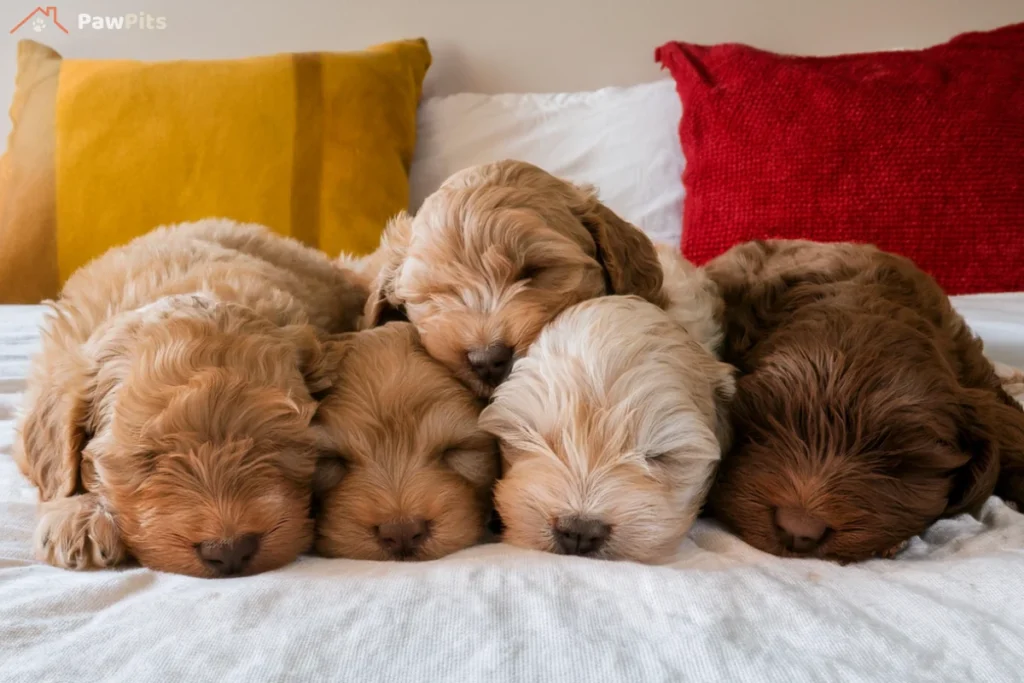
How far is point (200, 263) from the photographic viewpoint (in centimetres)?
206

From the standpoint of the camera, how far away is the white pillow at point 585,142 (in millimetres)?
3725

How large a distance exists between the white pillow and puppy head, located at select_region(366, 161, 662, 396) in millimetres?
1537

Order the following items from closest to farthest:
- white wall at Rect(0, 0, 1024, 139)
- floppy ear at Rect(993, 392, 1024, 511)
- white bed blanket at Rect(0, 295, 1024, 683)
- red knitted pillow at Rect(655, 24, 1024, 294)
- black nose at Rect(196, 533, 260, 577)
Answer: white bed blanket at Rect(0, 295, 1024, 683) < black nose at Rect(196, 533, 260, 577) < floppy ear at Rect(993, 392, 1024, 511) < red knitted pillow at Rect(655, 24, 1024, 294) < white wall at Rect(0, 0, 1024, 139)

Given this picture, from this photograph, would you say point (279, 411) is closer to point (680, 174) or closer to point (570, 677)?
point (570, 677)

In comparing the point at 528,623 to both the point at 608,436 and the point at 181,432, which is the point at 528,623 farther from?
the point at 181,432

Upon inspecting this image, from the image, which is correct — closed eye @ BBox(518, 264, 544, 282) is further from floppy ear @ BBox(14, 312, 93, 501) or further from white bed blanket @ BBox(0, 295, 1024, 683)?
floppy ear @ BBox(14, 312, 93, 501)

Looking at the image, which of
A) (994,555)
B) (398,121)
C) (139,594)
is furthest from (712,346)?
(398,121)

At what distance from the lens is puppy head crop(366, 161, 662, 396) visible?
1.85 m

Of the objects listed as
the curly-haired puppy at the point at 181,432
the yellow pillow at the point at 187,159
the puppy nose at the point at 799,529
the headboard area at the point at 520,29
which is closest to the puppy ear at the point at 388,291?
the curly-haired puppy at the point at 181,432

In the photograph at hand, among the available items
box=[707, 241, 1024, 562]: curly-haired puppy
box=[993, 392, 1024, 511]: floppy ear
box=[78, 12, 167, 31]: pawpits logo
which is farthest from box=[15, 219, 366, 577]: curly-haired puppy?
box=[78, 12, 167, 31]: pawpits logo

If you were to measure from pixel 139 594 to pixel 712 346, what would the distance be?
1.48m

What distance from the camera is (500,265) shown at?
1922 millimetres

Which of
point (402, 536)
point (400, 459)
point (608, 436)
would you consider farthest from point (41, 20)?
point (608, 436)

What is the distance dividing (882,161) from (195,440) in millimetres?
2892
